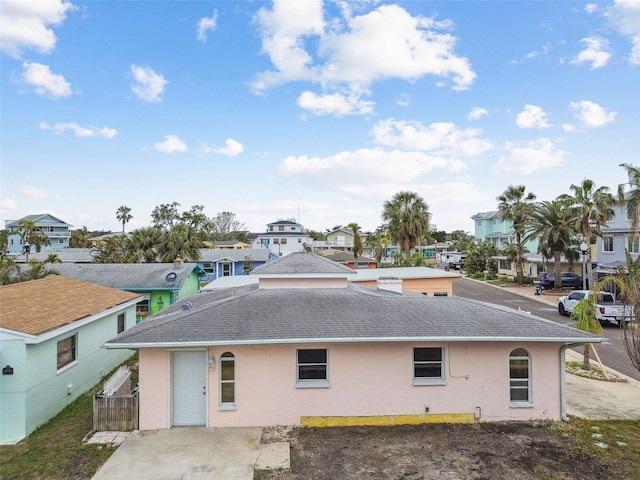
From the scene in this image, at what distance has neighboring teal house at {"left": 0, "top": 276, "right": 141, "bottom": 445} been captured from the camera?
30.2 feet

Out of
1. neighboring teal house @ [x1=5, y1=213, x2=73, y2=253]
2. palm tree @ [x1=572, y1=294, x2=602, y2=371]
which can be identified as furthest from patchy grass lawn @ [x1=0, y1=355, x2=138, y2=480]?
neighboring teal house @ [x1=5, y1=213, x2=73, y2=253]

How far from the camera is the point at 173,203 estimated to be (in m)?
78.4

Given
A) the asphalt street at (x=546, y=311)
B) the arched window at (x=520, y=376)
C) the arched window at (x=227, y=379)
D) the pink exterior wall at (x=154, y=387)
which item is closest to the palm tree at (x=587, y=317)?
the asphalt street at (x=546, y=311)

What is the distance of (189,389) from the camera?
32.8 ft

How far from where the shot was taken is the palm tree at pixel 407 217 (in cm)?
4097

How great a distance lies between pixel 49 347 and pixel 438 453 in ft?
35.9

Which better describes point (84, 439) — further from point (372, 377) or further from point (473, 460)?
point (473, 460)

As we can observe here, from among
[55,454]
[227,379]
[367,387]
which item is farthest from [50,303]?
[367,387]

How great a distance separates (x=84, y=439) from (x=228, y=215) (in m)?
87.7

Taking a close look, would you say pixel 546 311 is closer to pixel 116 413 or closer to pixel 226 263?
pixel 116 413

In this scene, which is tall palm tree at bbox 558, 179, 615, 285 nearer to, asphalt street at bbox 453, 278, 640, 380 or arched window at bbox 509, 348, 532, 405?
asphalt street at bbox 453, 278, 640, 380

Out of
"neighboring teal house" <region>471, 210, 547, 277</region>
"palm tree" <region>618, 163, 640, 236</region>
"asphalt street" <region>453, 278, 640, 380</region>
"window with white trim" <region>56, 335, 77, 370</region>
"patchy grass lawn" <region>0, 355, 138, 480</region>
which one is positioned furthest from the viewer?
"neighboring teal house" <region>471, 210, 547, 277</region>

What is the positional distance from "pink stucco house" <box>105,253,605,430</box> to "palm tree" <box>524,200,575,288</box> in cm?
2956

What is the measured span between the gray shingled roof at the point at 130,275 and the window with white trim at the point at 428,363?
1616 centimetres
